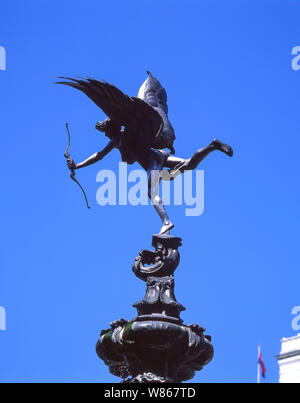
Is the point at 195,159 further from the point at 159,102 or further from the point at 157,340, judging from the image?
the point at 157,340

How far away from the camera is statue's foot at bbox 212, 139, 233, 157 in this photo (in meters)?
13.2

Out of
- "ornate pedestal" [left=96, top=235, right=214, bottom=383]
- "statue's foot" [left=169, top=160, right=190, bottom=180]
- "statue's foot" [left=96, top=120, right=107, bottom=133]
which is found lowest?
"ornate pedestal" [left=96, top=235, right=214, bottom=383]

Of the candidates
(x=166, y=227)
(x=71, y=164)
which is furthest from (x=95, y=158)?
(x=166, y=227)

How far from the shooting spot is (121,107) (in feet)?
44.7

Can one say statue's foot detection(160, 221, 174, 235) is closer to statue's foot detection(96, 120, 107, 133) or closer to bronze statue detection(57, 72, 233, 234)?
bronze statue detection(57, 72, 233, 234)

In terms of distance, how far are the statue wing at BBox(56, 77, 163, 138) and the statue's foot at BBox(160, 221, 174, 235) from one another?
5.36 ft

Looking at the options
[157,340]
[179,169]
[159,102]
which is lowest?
[157,340]

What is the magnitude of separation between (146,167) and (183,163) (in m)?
0.62

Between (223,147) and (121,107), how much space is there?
68.6 inches

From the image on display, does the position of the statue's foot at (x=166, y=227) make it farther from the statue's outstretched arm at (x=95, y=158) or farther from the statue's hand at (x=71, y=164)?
the statue's hand at (x=71, y=164)

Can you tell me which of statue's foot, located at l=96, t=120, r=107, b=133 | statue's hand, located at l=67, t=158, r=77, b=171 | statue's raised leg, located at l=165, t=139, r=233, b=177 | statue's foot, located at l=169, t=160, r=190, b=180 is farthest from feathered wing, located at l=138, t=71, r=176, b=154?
statue's hand, located at l=67, t=158, r=77, b=171
